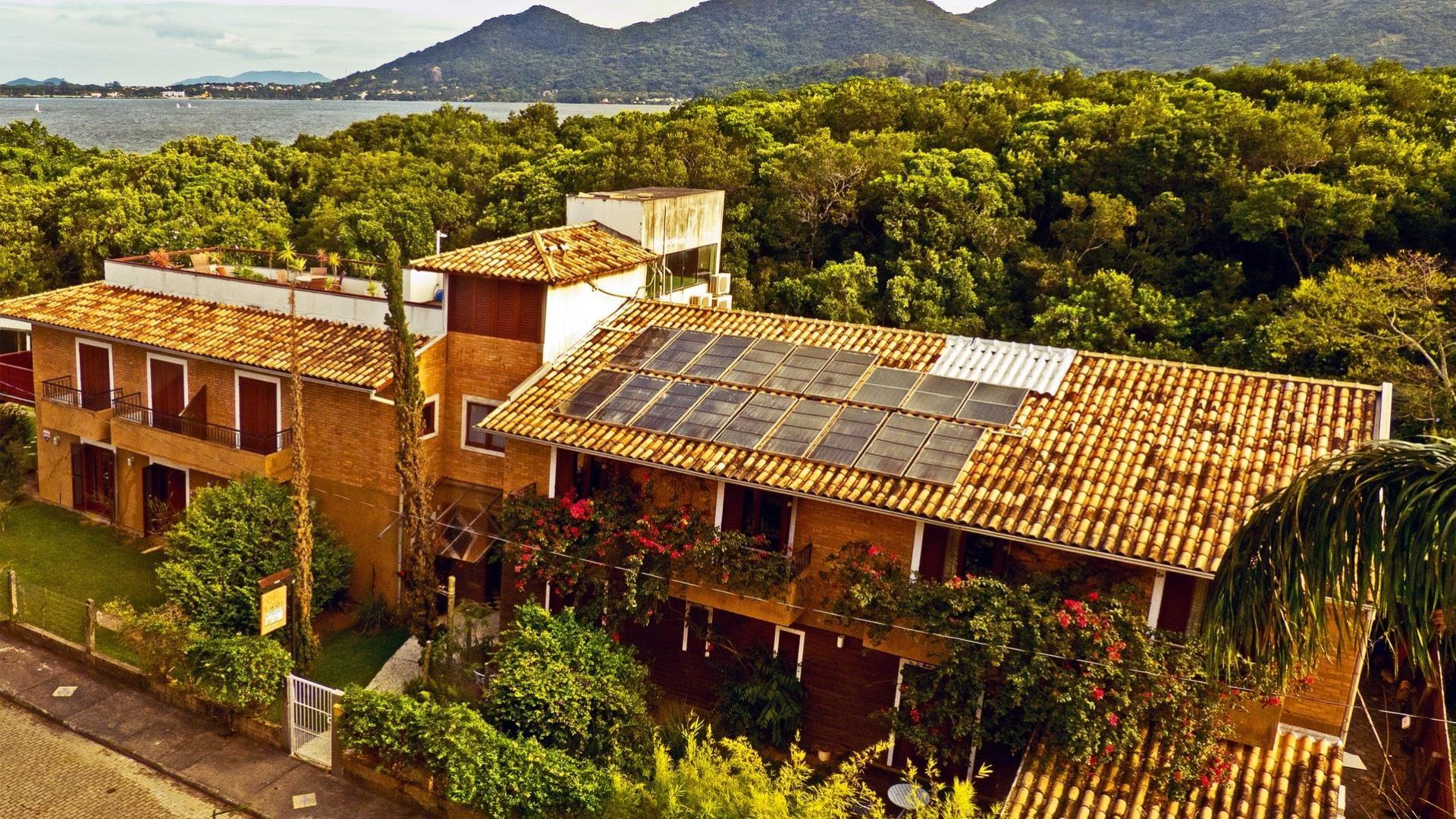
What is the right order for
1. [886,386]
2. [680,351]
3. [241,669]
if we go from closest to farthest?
[241,669] → [886,386] → [680,351]

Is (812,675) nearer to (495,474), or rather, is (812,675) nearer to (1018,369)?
(1018,369)

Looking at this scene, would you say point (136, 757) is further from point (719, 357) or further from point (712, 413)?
point (719, 357)

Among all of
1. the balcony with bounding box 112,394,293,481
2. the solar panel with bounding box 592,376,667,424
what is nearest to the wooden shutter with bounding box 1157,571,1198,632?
the solar panel with bounding box 592,376,667,424

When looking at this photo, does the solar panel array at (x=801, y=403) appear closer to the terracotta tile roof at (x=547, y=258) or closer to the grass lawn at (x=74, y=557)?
the terracotta tile roof at (x=547, y=258)

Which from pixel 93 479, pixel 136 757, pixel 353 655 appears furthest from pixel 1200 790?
pixel 93 479

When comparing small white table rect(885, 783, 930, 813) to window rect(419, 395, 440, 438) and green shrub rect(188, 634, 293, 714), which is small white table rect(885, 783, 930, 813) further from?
window rect(419, 395, 440, 438)

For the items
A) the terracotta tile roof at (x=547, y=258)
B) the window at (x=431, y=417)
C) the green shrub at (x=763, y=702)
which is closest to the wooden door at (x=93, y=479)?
the window at (x=431, y=417)

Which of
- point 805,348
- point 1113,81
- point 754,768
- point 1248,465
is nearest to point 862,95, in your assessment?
point 1113,81
